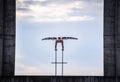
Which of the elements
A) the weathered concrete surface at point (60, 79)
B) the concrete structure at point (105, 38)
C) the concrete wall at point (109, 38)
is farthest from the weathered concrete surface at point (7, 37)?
the concrete wall at point (109, 38)

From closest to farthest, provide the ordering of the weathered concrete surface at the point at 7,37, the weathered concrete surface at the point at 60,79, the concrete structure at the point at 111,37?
the weathered concrete surface at the point at 60,79, the concrete structure at the point at 111,37, the weathered concrete surface at the point at 7,37

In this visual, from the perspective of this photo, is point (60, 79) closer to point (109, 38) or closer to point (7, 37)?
point (109, 38)

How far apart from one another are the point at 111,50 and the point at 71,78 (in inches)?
203

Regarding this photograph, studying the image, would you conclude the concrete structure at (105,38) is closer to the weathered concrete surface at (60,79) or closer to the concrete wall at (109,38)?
the concrete wall at (109,38)

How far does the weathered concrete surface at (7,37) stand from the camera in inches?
1868

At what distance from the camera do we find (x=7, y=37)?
47750 millimetres

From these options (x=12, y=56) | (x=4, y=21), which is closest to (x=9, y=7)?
(x=4, y=21)

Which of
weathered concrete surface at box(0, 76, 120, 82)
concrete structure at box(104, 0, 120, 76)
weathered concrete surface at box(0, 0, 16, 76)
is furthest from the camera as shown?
weathered concrete surface at box(0, 0, 16, 76)

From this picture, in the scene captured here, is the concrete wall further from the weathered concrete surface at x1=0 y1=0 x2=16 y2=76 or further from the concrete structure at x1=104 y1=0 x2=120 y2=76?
the weathered concrete surface at x1=0 y1=0 x2=16 y2=76

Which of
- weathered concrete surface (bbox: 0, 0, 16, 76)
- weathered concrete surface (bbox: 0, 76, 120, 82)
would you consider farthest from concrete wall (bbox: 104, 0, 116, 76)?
weathered concrete surface (bbox: 0, 0, 16, 76)

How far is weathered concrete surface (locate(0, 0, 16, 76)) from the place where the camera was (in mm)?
47438

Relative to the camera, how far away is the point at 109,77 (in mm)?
45250

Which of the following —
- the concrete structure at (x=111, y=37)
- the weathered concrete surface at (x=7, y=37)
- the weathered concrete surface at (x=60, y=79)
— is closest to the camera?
the weathered concrete surface at (x=60, y=79)

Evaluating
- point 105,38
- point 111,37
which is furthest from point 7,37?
point 111,37
